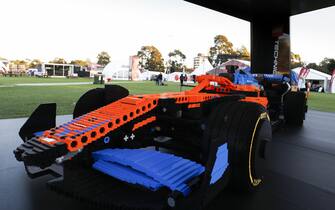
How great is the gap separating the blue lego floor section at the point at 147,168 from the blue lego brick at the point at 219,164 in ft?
0.36

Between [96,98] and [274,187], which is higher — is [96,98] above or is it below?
above

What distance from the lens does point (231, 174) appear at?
71.1 inches

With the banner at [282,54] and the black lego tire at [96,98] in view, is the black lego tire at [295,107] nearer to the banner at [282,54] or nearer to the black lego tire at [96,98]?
the banner at [282,54]

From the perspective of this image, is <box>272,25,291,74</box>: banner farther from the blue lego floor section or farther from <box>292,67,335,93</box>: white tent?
<box>292,67,335,93</box>: white tent

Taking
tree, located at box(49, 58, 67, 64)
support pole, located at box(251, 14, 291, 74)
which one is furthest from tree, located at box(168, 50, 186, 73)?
support pole, located at box(251, 14, 291, 74)

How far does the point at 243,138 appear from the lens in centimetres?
173

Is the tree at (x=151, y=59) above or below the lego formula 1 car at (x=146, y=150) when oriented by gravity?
above

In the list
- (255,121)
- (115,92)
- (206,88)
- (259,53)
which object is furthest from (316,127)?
(115,92)

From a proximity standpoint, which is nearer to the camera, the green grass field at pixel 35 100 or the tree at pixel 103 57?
the green grass field at pixel 35 100

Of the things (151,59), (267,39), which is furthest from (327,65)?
(267,39)

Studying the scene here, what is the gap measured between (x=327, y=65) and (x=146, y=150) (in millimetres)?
55934

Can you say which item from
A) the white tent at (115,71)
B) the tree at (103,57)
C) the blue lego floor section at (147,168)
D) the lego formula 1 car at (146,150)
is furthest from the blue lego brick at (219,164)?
the tree at (103,57)

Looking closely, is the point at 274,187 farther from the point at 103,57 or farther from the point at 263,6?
the point at 103,57

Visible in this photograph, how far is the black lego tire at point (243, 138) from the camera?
5.68ft
